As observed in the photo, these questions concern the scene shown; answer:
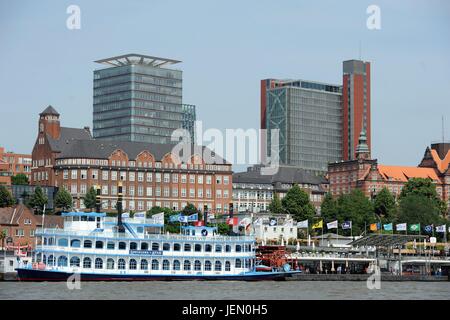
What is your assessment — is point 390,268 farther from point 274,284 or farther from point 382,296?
point 382,296

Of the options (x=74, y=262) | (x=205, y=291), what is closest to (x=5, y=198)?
(x=74, y=262)

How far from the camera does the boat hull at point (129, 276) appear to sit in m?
111

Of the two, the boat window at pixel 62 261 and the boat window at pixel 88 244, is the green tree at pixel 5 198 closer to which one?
the boat window at pixel 88 244

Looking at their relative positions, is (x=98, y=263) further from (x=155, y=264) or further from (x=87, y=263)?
(x=155, y=264)

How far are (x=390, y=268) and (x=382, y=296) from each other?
6133 cm

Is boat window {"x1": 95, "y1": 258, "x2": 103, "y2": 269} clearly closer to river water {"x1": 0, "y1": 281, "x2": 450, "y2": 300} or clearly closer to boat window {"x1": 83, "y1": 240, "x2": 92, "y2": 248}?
boat window {"x1": 83, "y1": 240, "x2": 92, "y2": 248}

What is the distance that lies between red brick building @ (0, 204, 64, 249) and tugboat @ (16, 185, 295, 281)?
52.7 metres

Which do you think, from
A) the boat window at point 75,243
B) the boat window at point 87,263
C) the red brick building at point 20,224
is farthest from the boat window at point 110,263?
the red brick building at point 20,224

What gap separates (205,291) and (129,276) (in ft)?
57.1

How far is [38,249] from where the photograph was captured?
11306 centimetres

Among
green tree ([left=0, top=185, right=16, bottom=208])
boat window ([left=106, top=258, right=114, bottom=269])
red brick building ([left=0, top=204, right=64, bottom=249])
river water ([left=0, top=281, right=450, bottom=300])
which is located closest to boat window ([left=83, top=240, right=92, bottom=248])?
boat window ([left=106, top=258, right=114, bottom=269])

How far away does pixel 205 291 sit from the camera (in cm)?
9950

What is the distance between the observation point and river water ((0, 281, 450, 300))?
90.9 metres
